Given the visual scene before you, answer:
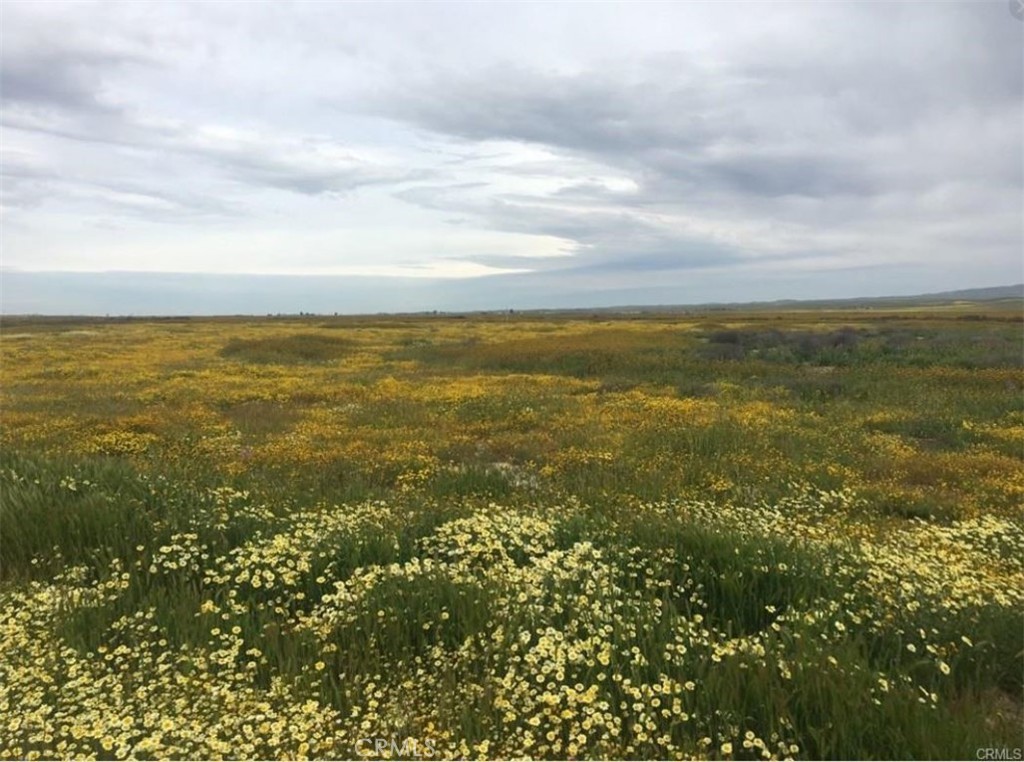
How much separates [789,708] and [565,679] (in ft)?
5.38

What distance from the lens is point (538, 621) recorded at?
230 inches

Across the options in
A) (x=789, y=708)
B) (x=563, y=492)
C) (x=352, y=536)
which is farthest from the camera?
(x=563, y=492)

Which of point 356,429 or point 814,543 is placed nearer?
point 814,543

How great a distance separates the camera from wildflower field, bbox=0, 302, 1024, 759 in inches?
184

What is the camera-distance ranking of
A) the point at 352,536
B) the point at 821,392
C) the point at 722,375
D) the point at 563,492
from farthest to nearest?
the point at 722,375 < the point at 821,392 < the point at 563,492 < the point at 352,536

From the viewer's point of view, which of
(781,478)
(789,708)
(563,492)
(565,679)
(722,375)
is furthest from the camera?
(722,375)

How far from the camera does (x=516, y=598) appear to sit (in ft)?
20.4

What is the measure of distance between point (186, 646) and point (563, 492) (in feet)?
23.1

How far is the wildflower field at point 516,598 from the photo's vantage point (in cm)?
467

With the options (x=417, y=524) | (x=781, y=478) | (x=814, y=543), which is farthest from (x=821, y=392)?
(x=417, y=524)

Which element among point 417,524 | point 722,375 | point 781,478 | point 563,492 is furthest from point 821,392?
point 417,524

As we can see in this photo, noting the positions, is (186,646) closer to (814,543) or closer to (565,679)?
(565,679)

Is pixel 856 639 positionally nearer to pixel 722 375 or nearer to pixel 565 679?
pixel 565 679

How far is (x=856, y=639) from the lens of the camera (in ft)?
18.6
